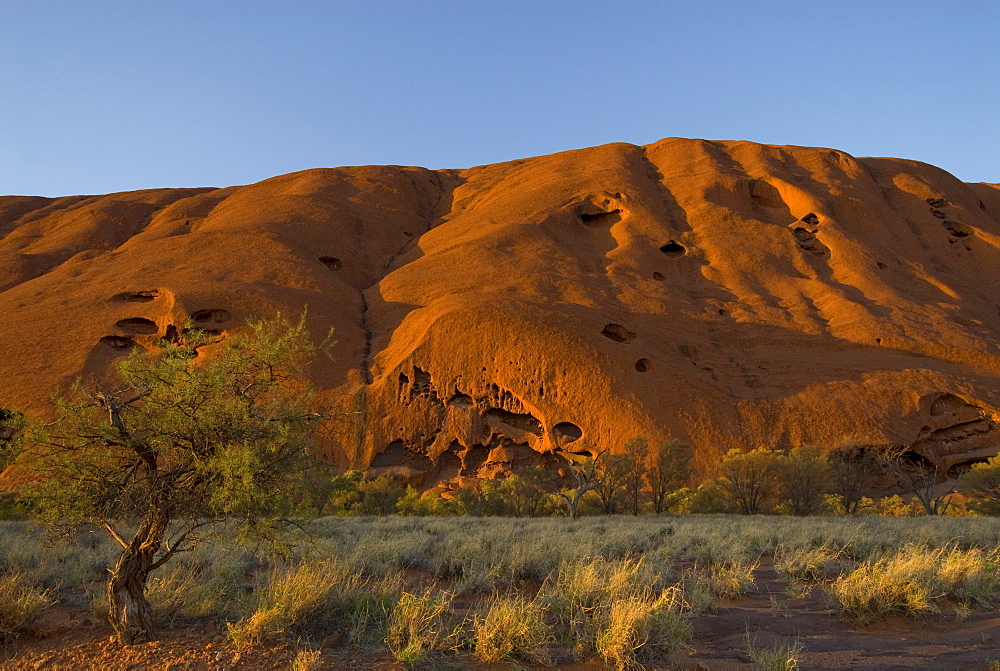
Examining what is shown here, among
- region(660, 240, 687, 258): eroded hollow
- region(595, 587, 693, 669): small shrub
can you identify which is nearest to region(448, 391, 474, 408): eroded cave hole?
region(660, 240, 687, 258): eroded hollow

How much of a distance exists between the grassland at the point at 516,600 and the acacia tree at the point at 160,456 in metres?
0.72

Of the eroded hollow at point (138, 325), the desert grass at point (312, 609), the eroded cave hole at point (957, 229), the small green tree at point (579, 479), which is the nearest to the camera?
the desert grass at point (312, 609)

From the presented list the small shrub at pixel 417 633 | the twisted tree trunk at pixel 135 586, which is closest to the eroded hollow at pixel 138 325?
the twisted tree trunk at pixel 135 586

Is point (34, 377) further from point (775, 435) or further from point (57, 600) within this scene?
point (775, 435)

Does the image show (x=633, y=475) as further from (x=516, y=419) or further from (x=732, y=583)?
(x=732, y=583)

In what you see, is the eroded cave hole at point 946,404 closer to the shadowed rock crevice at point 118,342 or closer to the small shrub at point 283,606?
the small shrub at point 283,606

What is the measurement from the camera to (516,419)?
3547 centimetres

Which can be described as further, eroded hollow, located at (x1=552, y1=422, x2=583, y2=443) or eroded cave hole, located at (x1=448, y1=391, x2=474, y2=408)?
eroded cave hole, located at (x1=448, y1=391, x2=474, y2=408)

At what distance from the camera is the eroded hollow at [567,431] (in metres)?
33.7

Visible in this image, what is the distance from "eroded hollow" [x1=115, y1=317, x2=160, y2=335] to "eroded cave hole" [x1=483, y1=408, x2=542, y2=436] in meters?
20.9

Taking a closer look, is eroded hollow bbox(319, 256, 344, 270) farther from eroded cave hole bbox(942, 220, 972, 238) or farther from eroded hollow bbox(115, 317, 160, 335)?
eroded cave hole bbox(942, 220, 972, 238)

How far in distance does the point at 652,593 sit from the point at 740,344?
37694 mm

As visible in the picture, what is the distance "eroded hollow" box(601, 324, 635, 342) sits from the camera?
3853 cm

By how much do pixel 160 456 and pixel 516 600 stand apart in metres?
3.75
